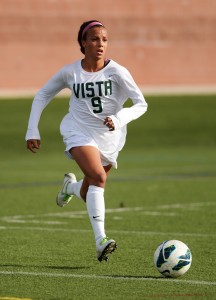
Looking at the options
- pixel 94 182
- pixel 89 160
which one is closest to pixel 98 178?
pixel 94 182

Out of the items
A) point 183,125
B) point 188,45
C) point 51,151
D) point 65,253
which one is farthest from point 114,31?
point 65,253

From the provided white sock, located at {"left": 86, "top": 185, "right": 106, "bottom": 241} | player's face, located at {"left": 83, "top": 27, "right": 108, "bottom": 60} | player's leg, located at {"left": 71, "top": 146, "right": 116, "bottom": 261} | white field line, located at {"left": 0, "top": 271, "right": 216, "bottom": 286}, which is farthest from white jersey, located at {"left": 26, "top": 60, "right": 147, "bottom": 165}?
white field line, located at {"left": 0, "top": 271, "right": 216, "bottom": 286}

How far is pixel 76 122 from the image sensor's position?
35.7 feet

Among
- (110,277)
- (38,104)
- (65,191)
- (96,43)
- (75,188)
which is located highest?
(96,43)

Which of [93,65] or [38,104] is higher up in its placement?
[93,65]

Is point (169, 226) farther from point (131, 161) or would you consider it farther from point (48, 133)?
point (48, 133)

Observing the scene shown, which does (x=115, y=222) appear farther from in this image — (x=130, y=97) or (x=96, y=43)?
(x=96, y=43)

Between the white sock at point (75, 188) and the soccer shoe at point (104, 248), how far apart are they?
1.80 metres

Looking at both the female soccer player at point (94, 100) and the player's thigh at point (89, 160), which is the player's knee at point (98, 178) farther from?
the female soccer player at point (94, 100)

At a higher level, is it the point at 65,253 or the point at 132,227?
the point at 65,253

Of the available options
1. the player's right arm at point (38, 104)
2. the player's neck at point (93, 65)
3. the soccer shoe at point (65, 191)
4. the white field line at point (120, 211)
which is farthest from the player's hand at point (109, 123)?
the white field line at point (120, 211)

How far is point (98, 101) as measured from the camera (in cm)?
1079

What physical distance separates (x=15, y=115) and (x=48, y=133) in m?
2.07

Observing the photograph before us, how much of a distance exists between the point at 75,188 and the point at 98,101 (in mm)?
1507
